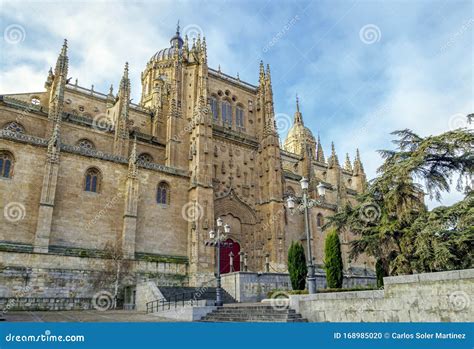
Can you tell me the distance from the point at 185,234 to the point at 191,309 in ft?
43.3

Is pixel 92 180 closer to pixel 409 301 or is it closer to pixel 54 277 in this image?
pixel 54 277

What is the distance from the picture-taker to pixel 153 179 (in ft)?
93.7

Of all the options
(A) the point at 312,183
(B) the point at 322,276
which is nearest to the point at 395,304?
(B) the point at 322,276

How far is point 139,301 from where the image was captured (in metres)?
22.0

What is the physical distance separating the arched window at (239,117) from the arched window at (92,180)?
55.5 feet

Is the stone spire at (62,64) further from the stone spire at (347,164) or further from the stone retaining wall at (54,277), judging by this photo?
the stone spire at (347,164)

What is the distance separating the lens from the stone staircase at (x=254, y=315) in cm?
1321

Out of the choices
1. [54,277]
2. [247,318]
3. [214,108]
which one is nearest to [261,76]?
[214,108]

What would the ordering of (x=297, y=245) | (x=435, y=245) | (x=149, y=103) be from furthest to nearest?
(x=149, y=103) < (x=297, y=245) < (x=435, y=245)

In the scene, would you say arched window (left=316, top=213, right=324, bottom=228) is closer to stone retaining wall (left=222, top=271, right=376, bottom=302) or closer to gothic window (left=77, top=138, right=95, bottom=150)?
stone retaining wall (left=222, top=271, right=376, bottom=302)

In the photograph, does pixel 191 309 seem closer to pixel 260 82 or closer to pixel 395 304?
pixel 395 304

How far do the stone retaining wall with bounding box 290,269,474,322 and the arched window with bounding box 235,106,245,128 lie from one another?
28.0 meters

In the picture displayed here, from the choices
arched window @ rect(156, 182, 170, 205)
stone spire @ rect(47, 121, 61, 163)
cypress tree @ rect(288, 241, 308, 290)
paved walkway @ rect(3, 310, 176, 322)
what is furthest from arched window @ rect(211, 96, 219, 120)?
paved walkway @ rect(3, 310, 176, 322)

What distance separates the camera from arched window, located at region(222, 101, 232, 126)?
3809 centimetres
